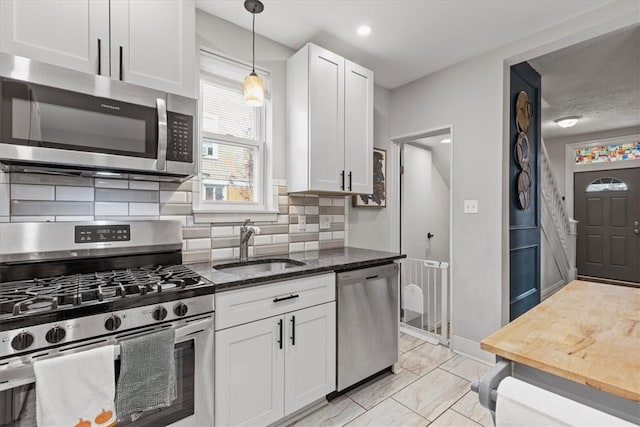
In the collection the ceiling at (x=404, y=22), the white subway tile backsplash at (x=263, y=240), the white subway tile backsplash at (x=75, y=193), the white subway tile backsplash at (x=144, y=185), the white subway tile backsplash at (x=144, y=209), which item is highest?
the ceiling at (x=404, y=22)

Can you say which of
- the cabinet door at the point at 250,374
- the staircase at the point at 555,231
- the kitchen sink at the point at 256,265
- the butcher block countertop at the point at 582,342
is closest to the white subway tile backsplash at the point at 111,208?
the kitchen sink at the point at 256,265

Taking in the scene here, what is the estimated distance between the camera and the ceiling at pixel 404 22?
197 cm

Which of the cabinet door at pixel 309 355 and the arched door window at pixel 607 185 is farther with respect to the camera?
the arched door window at pixel 607 185

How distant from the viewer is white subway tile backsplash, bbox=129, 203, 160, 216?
1749mm

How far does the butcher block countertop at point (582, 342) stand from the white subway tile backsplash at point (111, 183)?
191 centimetres

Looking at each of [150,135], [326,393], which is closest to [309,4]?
[150,135]

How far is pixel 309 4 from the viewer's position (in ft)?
6.45

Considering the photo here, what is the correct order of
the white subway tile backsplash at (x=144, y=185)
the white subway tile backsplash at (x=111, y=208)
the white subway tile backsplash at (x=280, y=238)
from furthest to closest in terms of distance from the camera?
the white subway tile backsplash at (x=280, y=238), the white subway tile backsplash at (x=144, y=185), the white subway tile backsplash at (x=111, y=208)

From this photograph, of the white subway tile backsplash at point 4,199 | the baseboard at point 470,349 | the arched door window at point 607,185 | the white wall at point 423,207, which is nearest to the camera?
the white subway tile backsplash at point 4,199

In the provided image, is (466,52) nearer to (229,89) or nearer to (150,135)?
(229,89)

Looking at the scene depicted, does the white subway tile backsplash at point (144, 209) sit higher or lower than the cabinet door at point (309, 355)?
higher

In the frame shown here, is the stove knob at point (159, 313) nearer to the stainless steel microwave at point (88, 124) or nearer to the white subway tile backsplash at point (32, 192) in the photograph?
the stainless steel microwave at point (88, 124)

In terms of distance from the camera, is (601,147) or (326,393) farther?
(601,147)

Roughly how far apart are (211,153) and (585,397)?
2.27 m
